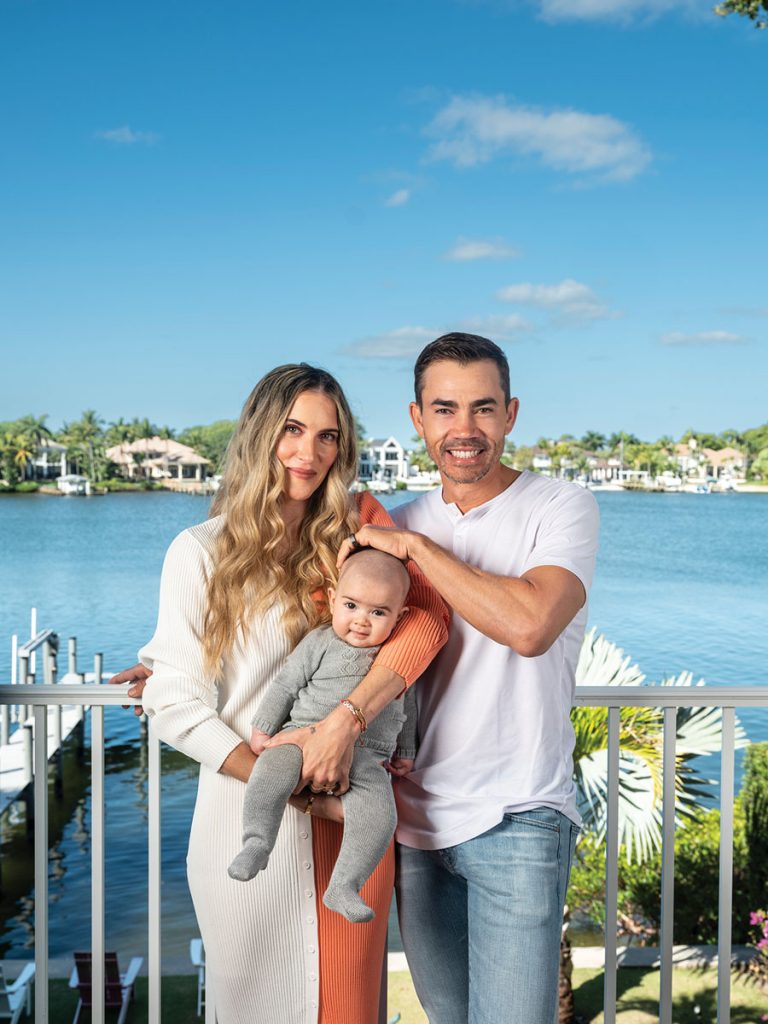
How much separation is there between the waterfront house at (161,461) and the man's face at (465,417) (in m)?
64.8

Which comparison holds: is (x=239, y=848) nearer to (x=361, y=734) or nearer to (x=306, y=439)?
(x=361, y=734)

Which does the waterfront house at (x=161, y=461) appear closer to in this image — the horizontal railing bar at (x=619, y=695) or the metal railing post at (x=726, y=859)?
the horizontal railing bar at (x=619, y=695)

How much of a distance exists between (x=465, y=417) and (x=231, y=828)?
87cm

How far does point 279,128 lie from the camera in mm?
61844

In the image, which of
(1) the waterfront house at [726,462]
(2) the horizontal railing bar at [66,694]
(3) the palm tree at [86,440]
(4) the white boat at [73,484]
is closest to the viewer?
(2) the horizontal railing bar at [66,694]

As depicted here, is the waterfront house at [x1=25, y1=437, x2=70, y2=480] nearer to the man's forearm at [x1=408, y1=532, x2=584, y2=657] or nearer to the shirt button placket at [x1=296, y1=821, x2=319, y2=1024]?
the shirt button placket at [x1=296, y1=821, x2=319, y2=1024]

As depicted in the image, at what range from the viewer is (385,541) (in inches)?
68.2

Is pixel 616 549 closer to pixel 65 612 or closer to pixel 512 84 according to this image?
pixel 65 612

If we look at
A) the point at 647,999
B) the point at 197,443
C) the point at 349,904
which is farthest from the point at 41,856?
the point at 197,443

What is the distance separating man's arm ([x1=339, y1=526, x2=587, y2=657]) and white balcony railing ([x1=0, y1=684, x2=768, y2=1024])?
0.59m

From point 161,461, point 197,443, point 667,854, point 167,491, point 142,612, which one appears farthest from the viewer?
point 197,443

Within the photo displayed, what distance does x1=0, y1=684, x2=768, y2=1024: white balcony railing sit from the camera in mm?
2205

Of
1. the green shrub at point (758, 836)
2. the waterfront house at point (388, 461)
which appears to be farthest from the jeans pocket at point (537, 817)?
the waterfront house at point (388, 461)

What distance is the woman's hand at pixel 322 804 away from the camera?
5.61ft
